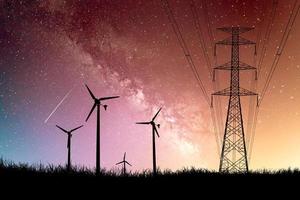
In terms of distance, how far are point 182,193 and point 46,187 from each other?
6.74 m

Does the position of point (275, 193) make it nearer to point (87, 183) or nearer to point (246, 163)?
point (87, 183)

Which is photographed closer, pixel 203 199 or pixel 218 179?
pixel 203 199

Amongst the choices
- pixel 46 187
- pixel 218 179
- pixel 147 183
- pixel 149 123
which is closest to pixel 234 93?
pixel 149 123

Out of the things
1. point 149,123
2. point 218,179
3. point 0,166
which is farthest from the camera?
point 149,123

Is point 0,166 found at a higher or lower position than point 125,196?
higher

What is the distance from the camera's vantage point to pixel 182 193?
27.8 metres

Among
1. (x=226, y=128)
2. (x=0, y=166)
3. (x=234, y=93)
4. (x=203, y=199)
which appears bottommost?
(x=203, y=199)

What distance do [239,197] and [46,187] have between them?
31.4 feet

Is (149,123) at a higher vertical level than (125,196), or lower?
higher

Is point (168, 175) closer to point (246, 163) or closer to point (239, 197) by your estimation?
point (239, 197)

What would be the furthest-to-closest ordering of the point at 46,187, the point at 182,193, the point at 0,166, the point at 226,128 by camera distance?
the point at 226,128 → the point at 0,166 → the point at 182,193 → the point at 46,187

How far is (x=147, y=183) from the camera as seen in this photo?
29094 mm

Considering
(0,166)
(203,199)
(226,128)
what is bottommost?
(203,199)

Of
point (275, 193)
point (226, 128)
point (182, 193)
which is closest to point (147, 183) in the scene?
point (182, 193)
